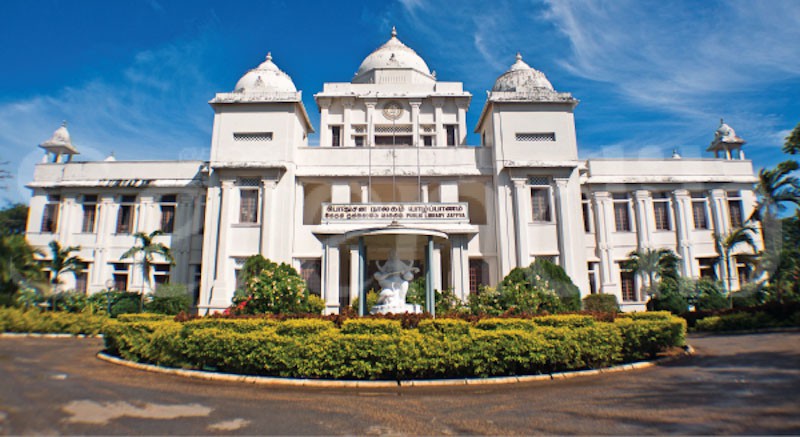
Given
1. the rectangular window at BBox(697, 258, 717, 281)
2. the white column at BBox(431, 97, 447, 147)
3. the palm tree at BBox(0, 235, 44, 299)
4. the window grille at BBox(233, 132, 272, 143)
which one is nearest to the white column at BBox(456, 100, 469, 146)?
the white column at BBox(431, 97, 447, 147)

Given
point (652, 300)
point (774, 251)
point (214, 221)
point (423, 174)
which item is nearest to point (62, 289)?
point (214, 221)

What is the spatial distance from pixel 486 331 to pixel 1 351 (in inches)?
476

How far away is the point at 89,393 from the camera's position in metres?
6.64

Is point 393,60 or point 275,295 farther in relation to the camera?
point 393,60

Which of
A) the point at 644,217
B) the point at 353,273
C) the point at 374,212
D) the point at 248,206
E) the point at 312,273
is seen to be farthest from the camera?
the point at 644,217

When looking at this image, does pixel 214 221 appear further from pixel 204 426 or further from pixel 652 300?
pixel 652 300

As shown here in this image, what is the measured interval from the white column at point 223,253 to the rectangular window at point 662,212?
21.6 meters

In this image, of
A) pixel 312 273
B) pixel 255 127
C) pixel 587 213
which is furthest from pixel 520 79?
pixel 312 273

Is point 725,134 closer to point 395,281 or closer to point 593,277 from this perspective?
point 593,277

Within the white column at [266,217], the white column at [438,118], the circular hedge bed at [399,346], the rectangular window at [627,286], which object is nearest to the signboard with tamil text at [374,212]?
the circular hedge bed at [399,346]

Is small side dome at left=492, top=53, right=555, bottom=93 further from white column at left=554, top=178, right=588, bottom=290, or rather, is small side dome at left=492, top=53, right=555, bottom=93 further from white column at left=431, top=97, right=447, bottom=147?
white column at left=554, top=178, right=588, bottom=290

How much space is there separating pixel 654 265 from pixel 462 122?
476 inches

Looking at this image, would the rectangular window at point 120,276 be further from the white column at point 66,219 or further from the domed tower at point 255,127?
the domed tower at point 255,127

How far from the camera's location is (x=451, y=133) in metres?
24.9
